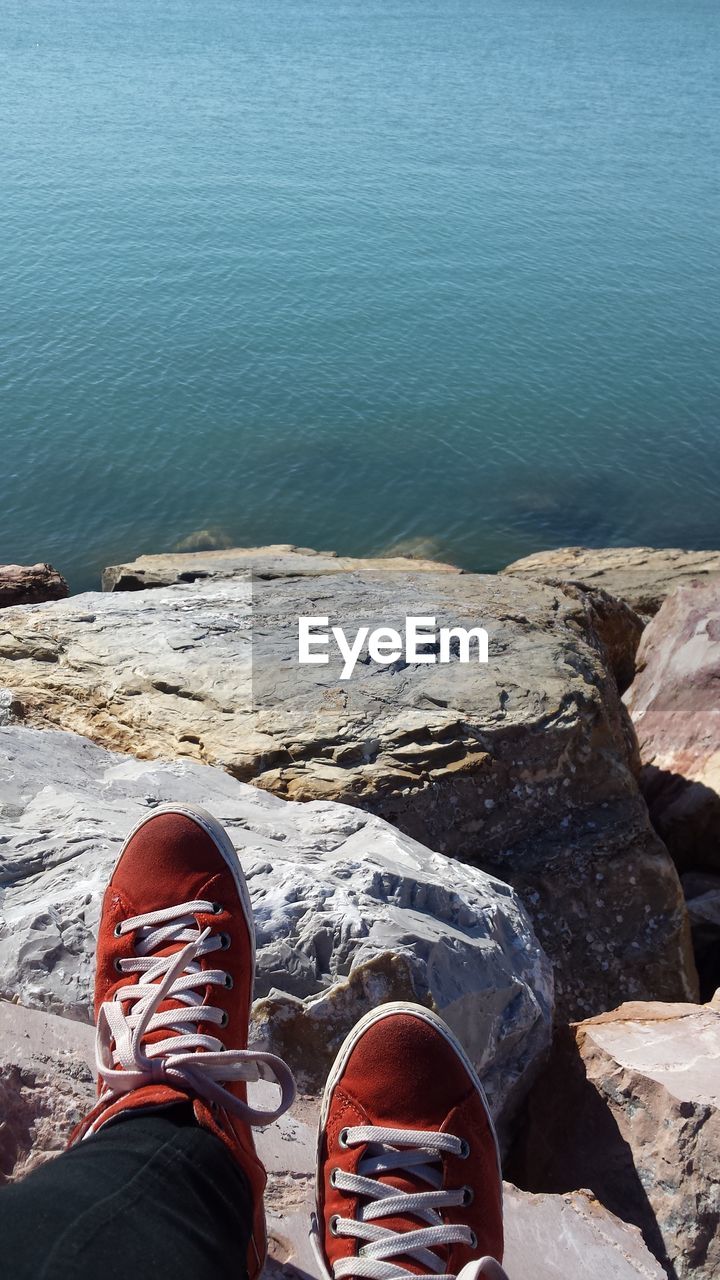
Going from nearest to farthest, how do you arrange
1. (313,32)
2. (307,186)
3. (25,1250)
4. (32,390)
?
(25,1250)
(32,390)
(307,186)
(313,32)

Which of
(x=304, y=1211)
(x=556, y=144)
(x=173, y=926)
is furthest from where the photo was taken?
(x=556, y=144)

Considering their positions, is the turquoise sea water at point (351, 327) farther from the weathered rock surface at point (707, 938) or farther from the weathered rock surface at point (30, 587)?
the weathered rock surface at point (707, 938)

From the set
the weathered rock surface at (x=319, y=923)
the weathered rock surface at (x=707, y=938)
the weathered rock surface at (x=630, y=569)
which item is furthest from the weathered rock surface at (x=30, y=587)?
the weathered rock surface at (x=707, y=938)

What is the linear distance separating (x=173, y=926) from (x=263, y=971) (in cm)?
27

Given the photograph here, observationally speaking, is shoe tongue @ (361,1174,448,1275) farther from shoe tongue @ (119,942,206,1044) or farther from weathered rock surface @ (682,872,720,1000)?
weathered rock surface @ (682,872,720,1000)

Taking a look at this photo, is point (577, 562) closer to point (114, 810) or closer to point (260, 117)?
point (114, 810)

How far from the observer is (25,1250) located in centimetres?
153

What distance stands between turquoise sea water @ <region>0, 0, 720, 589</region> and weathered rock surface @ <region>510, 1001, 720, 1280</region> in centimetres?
1021

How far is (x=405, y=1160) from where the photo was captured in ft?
6.86

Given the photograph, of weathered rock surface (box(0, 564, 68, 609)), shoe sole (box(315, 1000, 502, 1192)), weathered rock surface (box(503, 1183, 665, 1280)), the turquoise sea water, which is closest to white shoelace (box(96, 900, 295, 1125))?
shoe sole (box(315, 1000, 502, 1192))

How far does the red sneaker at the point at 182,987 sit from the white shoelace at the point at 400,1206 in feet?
0.63

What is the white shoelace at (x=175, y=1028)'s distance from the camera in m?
1.99

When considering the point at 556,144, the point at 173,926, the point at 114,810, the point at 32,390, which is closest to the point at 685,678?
the point at 114,810

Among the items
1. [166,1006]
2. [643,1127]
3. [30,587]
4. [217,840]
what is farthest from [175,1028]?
[30,587]
